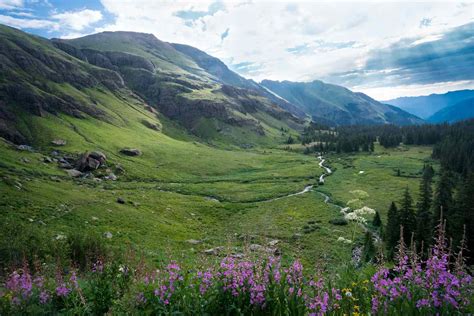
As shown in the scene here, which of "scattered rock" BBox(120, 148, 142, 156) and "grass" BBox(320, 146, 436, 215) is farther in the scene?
"scattered rock" BBox(120, 148, 142, 156)

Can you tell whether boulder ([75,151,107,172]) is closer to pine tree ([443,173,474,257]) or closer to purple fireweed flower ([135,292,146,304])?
pine tree ([443,173,474,257])

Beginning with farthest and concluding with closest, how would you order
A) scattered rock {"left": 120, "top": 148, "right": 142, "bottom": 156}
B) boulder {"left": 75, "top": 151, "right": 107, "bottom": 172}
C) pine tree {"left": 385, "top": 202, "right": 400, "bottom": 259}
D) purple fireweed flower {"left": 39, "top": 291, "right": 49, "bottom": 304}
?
1. scattered rock {"left": 120, "top": 148, "right": 142, "bottom": 156}
2. boulder {"left": 75, "top": 151, "right": 107, "bottom": 172}
3. pine tree {"left": 385, "top": 202, "right": 400, "bottom": 259}
4. purple fireweed flower {"left": 39, "top": 291, "right": 49, "bottom": 304}

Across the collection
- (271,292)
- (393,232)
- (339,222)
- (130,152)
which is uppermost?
(271,292)

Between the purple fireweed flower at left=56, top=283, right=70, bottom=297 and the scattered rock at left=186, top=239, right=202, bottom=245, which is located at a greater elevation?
the purple fireweed flower at left=56, top=283, right=70, bottom=297

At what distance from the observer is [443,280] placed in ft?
23.8

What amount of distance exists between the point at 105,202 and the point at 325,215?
46.5 m

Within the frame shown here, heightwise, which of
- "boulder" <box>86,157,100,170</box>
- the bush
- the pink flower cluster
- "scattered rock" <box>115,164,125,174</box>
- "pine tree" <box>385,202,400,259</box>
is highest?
the pink flower cluster

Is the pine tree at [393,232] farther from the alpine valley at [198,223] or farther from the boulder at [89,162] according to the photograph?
the boulder at [89,162]

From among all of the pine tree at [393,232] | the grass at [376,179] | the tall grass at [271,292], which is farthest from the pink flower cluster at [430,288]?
the grass at [376,179]

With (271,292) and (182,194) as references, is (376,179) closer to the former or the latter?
(182,194)

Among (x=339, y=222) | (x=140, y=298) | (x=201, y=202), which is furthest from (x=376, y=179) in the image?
(x=140, y=298)

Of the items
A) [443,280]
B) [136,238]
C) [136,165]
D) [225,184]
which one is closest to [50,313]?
[443,280]

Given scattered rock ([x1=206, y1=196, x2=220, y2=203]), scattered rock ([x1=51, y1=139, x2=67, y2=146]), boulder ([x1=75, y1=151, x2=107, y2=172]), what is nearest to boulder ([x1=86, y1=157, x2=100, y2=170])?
boulder ([x1=75, y1=151, x2=107, y2=172])

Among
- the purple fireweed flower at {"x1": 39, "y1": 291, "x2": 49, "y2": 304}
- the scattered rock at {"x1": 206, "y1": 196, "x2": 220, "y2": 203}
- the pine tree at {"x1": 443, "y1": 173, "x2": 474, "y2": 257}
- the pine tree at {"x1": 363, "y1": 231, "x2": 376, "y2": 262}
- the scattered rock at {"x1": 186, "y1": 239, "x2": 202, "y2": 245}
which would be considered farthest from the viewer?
the scattered rock at {"x1": 206, "y1": 196, "x2": 220, "y2": 203}
